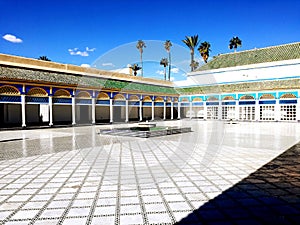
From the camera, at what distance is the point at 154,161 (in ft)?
24.5

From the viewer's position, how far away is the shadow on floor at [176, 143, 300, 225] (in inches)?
138

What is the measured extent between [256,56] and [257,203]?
37.8 m

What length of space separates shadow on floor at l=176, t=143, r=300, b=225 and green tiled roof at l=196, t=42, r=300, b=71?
Result: 106 feet

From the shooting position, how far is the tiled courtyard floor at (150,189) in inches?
143

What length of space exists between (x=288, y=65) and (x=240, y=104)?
834 cm

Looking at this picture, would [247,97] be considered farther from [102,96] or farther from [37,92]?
[37,92]

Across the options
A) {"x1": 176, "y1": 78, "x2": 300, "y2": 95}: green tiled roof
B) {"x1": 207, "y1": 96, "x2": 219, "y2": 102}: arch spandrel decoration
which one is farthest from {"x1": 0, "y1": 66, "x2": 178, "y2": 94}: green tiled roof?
{"x1": 207, "y1": 96, "x2": 219, "y2": 102}: arch spandrel decoration

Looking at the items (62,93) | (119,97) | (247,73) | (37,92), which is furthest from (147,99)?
(247,73)

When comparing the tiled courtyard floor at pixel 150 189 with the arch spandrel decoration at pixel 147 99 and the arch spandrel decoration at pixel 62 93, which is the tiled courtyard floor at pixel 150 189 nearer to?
the arch spandrel decoration at pixel 62 93

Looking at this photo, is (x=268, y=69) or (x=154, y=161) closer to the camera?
(x=154, y=161)

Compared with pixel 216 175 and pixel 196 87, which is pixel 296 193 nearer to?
pixel 216 175

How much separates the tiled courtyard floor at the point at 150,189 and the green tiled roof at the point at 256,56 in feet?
99.3

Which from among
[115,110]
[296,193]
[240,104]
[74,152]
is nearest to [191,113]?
[240,104]

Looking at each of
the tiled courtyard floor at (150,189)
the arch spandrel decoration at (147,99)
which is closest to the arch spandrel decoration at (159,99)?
the arch spandrel decoration at (147,99)
